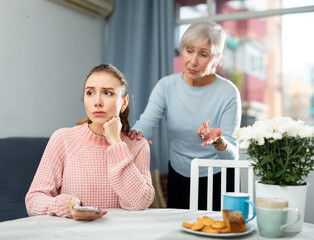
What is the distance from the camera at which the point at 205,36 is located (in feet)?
6.31

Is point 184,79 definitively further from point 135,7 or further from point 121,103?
point 135,7

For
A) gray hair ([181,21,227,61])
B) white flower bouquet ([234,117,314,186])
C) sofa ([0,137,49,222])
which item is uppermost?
gray hair ([181,21,227,61])

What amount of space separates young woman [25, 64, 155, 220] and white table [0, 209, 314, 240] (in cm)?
12

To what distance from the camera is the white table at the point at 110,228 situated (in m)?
0.98

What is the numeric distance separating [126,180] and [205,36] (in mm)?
911

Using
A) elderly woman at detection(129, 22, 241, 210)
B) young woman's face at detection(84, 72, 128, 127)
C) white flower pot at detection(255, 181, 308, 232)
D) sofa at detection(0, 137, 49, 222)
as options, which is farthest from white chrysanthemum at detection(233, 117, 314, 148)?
sofa at detection(0, 137, 49, 222)

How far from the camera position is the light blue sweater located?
198 cm

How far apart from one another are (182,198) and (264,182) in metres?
1.05

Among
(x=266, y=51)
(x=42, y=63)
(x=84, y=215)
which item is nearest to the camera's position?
(x=84, y=215)

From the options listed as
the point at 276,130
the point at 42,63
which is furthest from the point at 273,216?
the point at 42,63

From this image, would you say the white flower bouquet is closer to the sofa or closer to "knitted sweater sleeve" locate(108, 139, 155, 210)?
"knitted sweater sleeve" locate(108, 139, 155, 210)

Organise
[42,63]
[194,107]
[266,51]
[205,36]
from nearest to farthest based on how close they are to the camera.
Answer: [205,36]
[194,107]
[42,63]
[266,51]

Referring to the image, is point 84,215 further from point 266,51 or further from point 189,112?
point 266,51

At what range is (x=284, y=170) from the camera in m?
1.06
